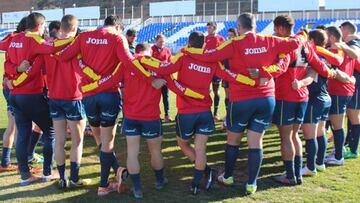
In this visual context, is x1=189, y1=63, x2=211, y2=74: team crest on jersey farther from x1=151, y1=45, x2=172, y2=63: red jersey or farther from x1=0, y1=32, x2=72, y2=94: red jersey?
x1=151, y1=45, x2=172, y2=63: red jersey

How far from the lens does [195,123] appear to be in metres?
5.06

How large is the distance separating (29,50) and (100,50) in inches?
41.5

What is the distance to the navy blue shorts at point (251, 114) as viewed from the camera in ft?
16.2

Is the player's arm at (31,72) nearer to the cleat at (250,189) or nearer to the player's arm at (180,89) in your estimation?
the player's arm at (180,89)

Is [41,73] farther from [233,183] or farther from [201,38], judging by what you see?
[233,183]

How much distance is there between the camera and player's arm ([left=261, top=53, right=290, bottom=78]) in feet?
16.0

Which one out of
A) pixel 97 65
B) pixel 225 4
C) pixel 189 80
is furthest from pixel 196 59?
pixel 225 4

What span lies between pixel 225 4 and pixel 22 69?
37.9 meters

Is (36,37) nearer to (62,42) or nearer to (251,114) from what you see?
(62,42)

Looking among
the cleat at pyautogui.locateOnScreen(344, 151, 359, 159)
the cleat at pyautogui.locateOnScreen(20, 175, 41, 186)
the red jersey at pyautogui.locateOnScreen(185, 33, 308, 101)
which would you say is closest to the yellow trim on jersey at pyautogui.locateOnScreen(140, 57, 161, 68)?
the red jersey at pyautogui.locateOnScreen(185, 33, 308, 101)

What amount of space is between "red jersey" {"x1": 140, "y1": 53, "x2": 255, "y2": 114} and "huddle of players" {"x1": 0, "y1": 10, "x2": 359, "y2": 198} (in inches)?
0.5

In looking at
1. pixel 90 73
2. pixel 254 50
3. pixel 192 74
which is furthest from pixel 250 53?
pixel 90 73

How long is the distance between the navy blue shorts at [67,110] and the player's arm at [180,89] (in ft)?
3.96

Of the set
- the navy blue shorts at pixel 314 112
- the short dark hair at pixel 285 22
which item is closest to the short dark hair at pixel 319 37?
the short dark hair at pixel 285 22
